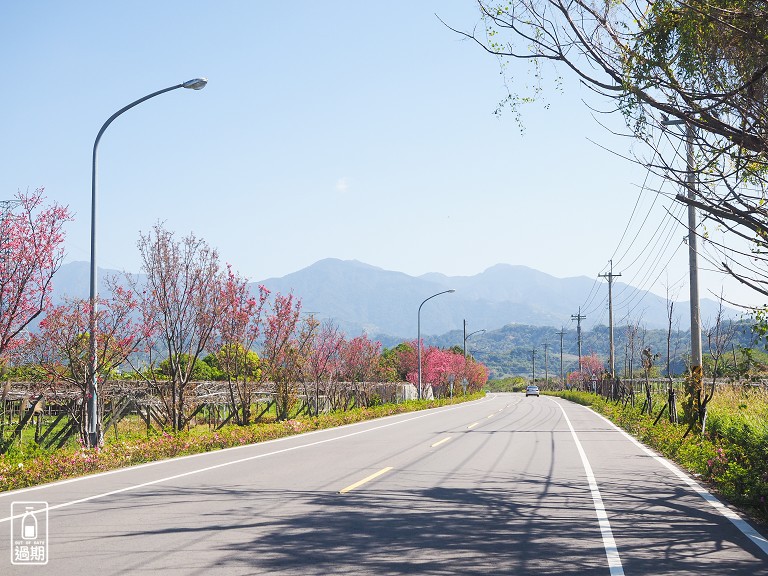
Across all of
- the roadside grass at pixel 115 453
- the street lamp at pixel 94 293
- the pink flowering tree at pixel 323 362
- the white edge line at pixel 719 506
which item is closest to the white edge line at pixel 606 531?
the white edge line at pixel 719 506

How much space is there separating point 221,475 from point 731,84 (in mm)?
10040

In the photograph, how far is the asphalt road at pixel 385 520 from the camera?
22.7 ft

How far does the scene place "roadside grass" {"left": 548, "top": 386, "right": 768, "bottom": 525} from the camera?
10534 mm

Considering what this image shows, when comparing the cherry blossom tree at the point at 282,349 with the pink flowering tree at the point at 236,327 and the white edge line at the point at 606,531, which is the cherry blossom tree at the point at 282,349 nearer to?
the pink flowering tree at the point at 236,327

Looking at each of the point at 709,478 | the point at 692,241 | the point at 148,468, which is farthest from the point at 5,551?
the point at 692,241

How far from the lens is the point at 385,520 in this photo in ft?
29.4

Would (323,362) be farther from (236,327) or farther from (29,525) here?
(29,525)

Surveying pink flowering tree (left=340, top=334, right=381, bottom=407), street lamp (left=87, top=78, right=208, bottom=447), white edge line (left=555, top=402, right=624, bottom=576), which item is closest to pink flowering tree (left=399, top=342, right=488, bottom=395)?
pink flowering tree (left=340, top=334, right=381, bottom=407)

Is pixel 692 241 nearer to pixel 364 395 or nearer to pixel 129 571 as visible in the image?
pixel 129 571

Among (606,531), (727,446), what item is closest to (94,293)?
(606,531)

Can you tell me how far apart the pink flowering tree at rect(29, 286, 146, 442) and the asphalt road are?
2.86m

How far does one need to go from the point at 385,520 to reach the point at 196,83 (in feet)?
35.4

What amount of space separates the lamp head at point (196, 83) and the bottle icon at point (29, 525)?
949 centimetres

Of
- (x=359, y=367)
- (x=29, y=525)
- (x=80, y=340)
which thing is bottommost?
(x=29, y=525)
